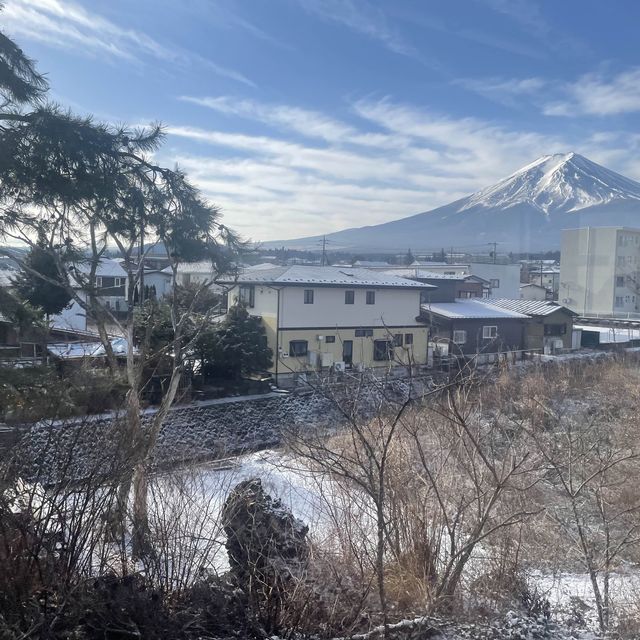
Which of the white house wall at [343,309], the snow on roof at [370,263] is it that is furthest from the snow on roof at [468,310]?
the snow on roof at [370,263]

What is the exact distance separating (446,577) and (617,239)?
1674 cm

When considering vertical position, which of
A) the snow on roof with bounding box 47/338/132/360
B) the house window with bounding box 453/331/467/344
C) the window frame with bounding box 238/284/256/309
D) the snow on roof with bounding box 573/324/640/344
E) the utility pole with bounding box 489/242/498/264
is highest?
the utility pole with bounding box 489/242/498/264

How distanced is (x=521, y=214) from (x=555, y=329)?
1066 centimetres

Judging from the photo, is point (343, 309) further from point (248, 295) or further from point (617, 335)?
point (617, 335)

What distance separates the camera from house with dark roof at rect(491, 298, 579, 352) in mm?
14391

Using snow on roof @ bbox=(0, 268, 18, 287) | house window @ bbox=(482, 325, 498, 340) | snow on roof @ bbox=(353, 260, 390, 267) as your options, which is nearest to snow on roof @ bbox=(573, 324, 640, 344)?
house window @ bbox=(482, 325, 498, 340)

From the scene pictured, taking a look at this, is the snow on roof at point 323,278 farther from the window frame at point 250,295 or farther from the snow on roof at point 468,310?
the snow on roof at point 468,310

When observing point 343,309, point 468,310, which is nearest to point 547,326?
point 468,310

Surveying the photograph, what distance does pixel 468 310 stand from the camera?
14.0m

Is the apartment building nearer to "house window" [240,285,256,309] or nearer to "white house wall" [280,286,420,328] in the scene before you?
"white house wall" [280,286,420,328]

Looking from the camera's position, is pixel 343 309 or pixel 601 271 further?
pixel 601 271

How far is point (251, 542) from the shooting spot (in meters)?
2.55

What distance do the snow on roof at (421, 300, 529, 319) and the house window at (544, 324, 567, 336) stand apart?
81 centimetres

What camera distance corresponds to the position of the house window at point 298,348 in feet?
36.3
